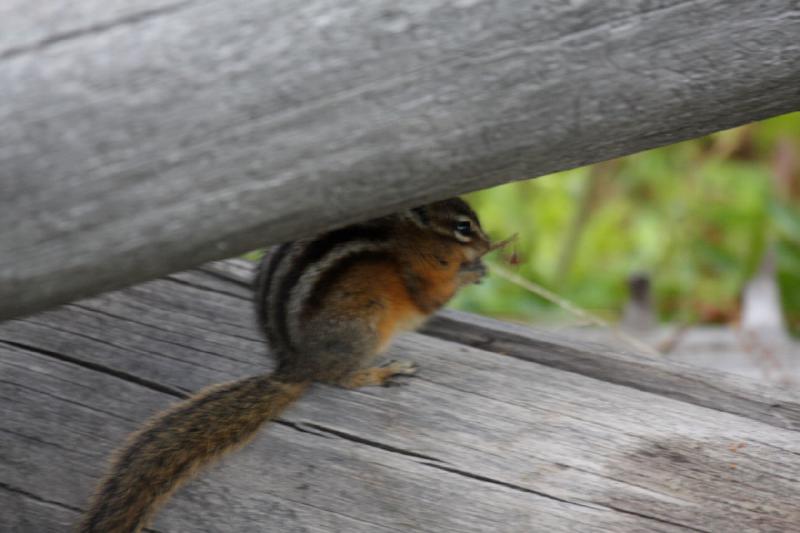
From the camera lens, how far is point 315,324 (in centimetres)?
243

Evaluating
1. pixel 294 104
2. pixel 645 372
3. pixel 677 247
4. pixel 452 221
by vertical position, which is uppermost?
pixel 294 104

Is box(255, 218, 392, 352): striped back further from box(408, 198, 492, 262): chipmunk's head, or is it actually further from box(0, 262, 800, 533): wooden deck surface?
box(408, 198, 492, 262): chipmunk's head

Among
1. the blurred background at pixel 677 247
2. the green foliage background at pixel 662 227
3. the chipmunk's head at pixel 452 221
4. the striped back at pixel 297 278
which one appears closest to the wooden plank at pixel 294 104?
the striped back at pixel 297 278

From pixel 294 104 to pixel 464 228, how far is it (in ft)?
4.35

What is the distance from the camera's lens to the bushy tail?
1.96m

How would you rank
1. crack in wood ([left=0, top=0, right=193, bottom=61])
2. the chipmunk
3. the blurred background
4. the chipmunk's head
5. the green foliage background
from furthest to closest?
the green foliage background < the blurred background < the chipmunk's head < the chipmunk < crack in wood ([left=0, top=0, right=193, bottom=61])

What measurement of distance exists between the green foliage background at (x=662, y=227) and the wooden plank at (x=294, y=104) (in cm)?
278

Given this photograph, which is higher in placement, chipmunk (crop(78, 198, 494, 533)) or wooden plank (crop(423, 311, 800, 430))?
chipmunk (crop(78, 198, 494, 533))

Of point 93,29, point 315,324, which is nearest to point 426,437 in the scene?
point 315,324

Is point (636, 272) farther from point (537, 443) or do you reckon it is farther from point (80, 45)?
point (80, 45)

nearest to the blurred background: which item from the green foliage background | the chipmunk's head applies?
the green foliage background

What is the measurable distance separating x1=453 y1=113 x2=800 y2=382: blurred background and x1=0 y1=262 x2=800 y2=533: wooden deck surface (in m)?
1.33

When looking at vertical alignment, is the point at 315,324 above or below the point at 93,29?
below

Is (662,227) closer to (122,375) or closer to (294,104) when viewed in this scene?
(122,375)
